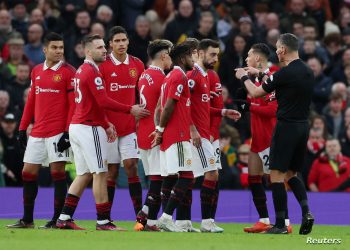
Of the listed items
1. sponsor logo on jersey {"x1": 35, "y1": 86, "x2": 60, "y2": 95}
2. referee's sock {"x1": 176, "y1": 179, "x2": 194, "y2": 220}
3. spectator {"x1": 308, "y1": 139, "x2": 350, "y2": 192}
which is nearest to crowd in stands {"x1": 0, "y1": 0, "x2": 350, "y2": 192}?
spectator {"x1": 308, "y1": 139, "x2": 350, "y2": 192}

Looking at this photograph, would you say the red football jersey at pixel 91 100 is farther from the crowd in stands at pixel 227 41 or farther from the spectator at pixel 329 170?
the spectator at pixel 329 170

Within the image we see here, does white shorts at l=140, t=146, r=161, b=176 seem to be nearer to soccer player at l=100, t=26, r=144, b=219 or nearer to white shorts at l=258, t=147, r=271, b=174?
soccer player at l=100, t=26, r=144, b=219

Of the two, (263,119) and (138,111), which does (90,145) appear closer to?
(138,111)

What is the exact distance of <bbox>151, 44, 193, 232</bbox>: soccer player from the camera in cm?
1547

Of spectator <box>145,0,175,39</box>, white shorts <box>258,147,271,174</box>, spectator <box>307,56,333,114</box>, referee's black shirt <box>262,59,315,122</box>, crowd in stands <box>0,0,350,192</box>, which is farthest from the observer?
spectator <box>145,0,175,39</box>

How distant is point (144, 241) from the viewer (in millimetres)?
13742

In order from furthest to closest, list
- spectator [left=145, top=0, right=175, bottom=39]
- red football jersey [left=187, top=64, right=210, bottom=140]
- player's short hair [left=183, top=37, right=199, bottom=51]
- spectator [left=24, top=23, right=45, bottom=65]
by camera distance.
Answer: spectator [left=145, top=0, right=175, bottom=39], spectator [left=24, top=23, right=45, bottom=65], red football jersey [left=187, top=64, right=210, bottom=140], player's short hair [left=183, top=37, right=199, bottom=51]

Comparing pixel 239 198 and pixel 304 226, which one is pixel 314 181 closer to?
pixel 239 198

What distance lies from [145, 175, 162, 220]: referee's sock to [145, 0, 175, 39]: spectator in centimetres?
932

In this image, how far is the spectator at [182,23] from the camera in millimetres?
24750

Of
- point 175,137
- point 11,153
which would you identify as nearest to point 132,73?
point 175,137

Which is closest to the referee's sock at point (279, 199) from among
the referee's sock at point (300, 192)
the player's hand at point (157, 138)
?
the referee's sock at point (300, 192)

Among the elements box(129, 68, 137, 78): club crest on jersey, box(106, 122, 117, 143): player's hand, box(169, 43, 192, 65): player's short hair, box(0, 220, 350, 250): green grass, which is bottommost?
box(0, 220, 350, 250): green grass

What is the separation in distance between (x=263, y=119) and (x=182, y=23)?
28.6ft
